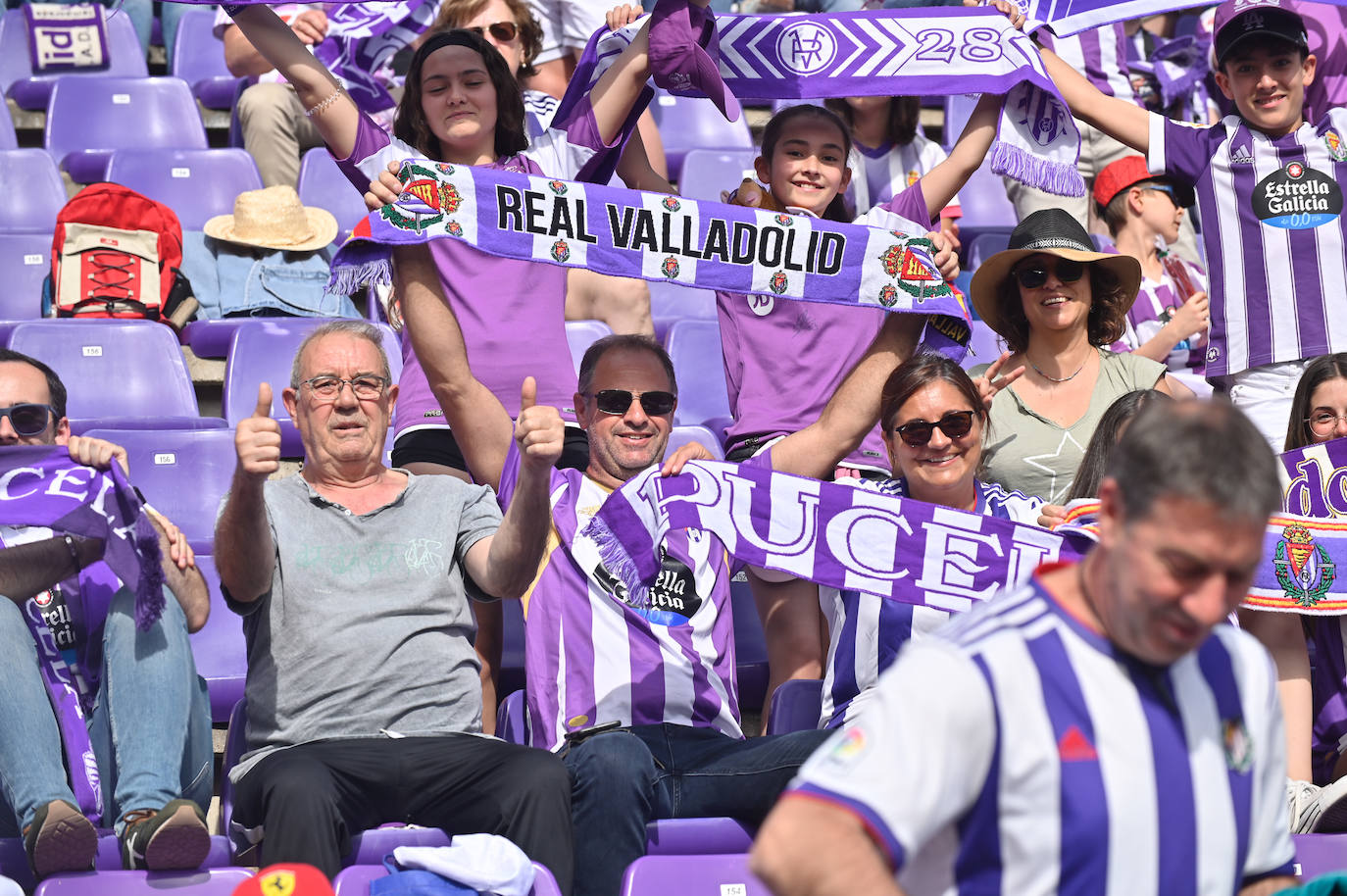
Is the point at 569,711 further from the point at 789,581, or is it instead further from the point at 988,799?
the point at 988,799

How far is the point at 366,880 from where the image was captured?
Answer: 120 inches

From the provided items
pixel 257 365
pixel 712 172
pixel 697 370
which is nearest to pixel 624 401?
pixel 697 370

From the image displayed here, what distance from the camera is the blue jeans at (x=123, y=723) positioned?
3193 mm

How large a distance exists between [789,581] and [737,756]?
2.42 ft

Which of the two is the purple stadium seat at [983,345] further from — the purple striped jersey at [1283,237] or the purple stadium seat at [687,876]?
the purple stadium seat at [687,876]

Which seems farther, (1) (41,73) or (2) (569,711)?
(1) (41,73)

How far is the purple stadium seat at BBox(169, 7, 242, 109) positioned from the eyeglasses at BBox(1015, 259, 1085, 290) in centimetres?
449

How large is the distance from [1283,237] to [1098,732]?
311 centimetres

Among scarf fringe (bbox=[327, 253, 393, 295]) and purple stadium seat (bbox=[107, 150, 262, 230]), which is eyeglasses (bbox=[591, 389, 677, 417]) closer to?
scarf fringe (bbox=[327, 253, 393, 295])

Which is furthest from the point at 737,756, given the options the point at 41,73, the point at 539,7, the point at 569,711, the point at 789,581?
the point at 41,73

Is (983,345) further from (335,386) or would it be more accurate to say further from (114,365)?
(114,365)

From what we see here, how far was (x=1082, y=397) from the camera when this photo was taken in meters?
4.36

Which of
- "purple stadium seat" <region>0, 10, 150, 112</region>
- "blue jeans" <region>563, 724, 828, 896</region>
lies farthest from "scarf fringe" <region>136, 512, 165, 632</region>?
"purple stadium seat" <region>0, 10, 150, 112</region>

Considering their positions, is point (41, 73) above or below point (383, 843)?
above
